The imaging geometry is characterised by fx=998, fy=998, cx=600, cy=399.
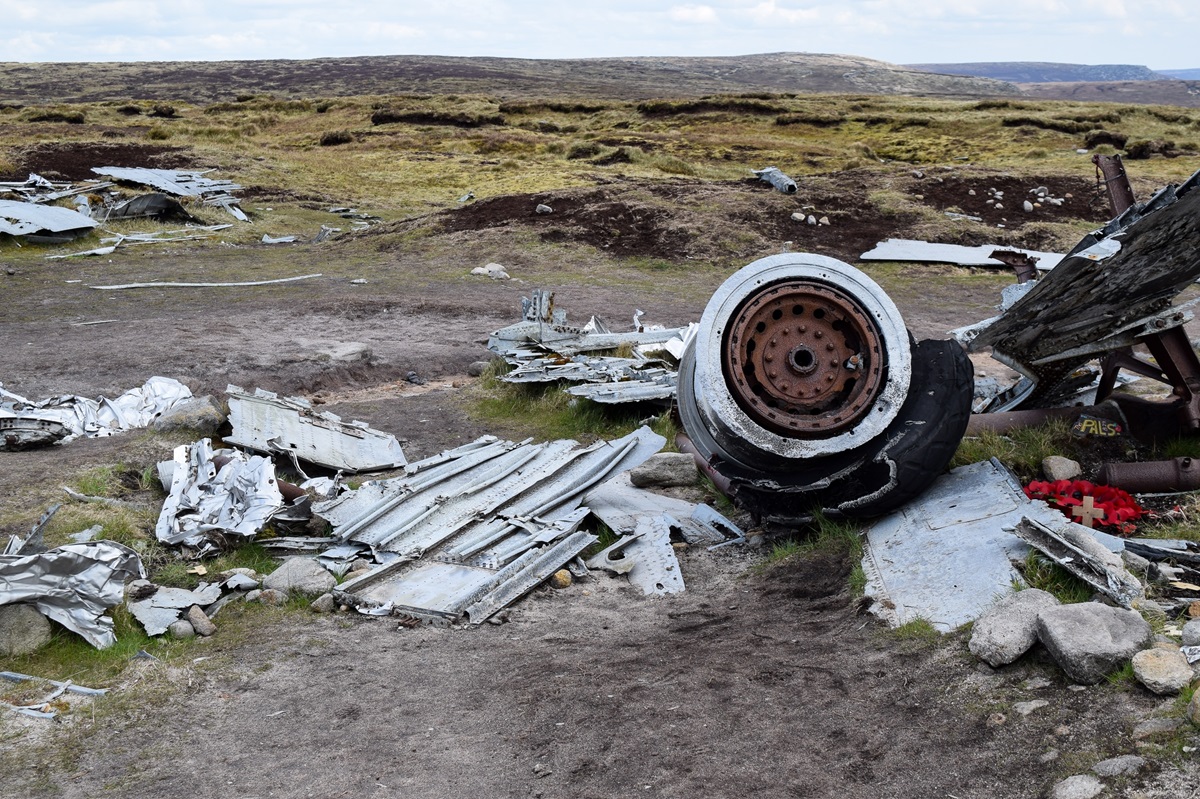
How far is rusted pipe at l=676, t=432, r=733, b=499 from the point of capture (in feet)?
22.1

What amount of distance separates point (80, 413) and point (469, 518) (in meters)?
5.25

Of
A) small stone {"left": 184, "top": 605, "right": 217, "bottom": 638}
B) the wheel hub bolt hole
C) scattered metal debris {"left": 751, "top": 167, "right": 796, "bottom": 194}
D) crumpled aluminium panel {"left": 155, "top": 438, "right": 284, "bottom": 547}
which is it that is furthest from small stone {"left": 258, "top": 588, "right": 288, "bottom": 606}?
scattered metal debris {"left": 751, "top": 167, "right": 796, "bottom": 194}

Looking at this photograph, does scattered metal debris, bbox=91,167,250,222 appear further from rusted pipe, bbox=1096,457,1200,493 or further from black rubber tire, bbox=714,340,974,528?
rusted pipe, bbox=1096,457,1200,493

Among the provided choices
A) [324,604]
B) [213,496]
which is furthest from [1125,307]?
[213,496]

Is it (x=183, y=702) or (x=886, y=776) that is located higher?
(x=886, y=776)

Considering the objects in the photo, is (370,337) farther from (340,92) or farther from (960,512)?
(340,92)

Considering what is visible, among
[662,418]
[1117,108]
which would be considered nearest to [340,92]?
[1117,108]

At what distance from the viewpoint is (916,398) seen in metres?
5.71

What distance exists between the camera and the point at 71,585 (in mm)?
5398

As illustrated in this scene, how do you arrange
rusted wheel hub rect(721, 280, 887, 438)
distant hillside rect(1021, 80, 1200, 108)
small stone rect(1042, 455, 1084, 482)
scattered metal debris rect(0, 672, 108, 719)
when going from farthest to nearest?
distant hillside rect(1021, 80, 1200, 108)
small stone rect(1042, 455, 1084, 482)
rusted wheel hub rect(721, 280, 887, 438)
scattered metal debris rect(0, 672, 108, 719)

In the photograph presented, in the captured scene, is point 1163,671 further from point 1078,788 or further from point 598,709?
point 598,709

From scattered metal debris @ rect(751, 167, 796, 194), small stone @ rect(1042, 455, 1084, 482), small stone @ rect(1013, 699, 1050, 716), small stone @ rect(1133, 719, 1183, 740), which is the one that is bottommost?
small stone @ rect(1013, 699, 1050, 716)

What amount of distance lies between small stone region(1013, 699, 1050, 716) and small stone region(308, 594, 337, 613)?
378cm

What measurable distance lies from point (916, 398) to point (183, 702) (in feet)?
13.6
